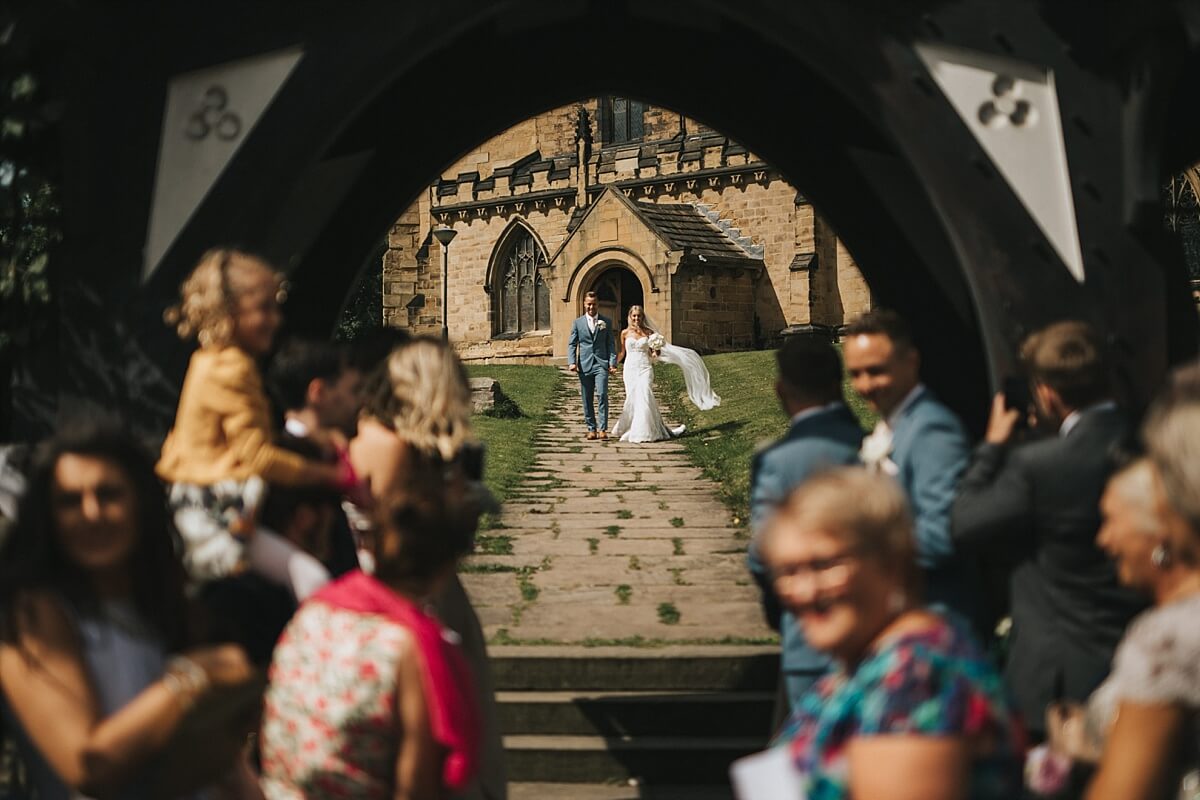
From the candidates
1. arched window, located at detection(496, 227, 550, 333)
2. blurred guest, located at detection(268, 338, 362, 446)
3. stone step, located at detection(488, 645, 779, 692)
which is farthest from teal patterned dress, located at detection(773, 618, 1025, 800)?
arched window, located at detection(496, 227, 550, 333)

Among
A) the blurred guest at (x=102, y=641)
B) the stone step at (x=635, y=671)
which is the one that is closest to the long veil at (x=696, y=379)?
the stone step at (x=635, y=671)

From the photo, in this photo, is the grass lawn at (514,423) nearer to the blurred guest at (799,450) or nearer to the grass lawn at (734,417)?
the grass lawn at (734,417)

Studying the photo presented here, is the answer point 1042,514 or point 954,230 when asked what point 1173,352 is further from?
point 1042,514

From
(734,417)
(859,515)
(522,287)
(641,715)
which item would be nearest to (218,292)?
(859,515)

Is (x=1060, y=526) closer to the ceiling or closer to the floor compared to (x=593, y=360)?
closer to the floor

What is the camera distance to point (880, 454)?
4.31 meters

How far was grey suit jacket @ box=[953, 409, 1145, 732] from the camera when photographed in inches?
146

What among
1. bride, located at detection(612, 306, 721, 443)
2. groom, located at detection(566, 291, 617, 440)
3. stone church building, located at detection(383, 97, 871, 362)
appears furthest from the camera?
stone church building, located at detection(383, 97, 871, 362)

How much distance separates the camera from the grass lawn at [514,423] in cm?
1362

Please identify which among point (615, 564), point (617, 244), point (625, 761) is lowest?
point (625, 761)

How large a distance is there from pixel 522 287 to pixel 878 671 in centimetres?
3946

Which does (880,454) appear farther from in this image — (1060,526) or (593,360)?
(593,360)

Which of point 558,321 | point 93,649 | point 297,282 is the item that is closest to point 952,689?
point 93,649

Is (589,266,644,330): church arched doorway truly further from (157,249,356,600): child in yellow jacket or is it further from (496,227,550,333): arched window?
(157,249,356,600): child in yellow jacket
